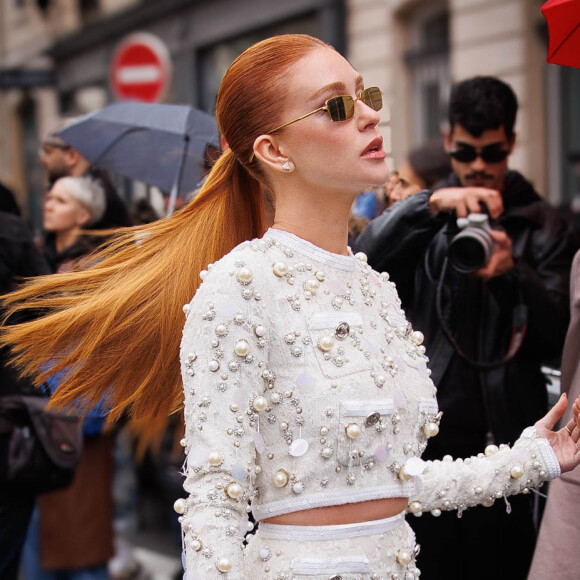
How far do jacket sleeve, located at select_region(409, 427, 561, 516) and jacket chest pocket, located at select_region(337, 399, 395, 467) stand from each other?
26 cm

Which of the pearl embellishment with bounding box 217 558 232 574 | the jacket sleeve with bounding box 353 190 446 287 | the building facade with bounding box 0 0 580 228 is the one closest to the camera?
the pearl embellishment with bounding box 217 558 232 574

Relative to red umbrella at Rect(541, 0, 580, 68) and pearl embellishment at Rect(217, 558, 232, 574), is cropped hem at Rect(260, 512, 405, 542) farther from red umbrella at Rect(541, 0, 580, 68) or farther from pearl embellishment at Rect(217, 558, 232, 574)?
red umbrella at Rect(541, 0, 580, 68)

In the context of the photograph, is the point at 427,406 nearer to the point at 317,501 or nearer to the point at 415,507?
the point at 415,507

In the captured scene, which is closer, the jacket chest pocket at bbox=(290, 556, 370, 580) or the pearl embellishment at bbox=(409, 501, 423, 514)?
the jacket chest pocket at bbox=(290, 556, 370, 580)

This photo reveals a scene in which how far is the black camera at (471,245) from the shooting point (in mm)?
2873

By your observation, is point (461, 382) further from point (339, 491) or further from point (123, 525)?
point (123, 525)

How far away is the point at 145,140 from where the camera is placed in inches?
180

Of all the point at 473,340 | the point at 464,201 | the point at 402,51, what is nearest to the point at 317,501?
the point at 464,201

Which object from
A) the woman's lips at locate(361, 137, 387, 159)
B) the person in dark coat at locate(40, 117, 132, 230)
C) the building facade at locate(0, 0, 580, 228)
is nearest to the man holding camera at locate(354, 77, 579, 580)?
the building facade at locate(0, 0, 580, 228)

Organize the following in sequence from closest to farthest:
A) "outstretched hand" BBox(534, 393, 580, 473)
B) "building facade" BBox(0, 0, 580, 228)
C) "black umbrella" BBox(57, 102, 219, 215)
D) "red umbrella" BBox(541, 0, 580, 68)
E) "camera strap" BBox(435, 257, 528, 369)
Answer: "outstretched hand" BBox(534, 393, 580, 473) < "red umbrella" BBox(541, 0, 580, 68) < "camera strap" BBox(435, 257, 528, 369) < "black umbrella" BBox(57, 102, 219, 215) < "building facade" BBox(0, 0, 580, 228)

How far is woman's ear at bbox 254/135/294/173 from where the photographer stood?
200 centimetres

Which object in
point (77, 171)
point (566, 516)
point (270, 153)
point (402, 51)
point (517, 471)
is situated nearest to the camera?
point (270, 153)

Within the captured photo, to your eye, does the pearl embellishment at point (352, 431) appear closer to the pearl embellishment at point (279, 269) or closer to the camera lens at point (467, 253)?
the pearl embellishment at point (279, 269)

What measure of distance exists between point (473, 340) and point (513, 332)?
131 millimetres
